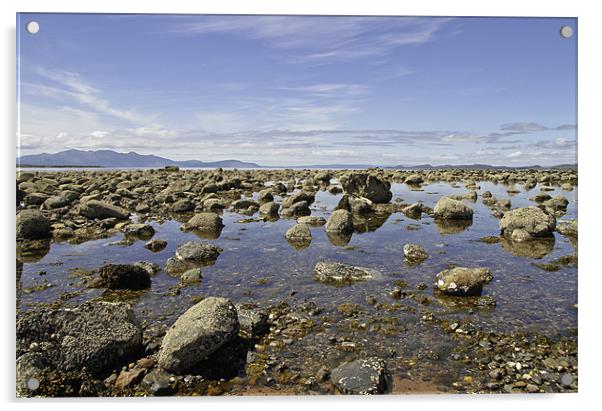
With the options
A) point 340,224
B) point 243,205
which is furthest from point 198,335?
point 243,205

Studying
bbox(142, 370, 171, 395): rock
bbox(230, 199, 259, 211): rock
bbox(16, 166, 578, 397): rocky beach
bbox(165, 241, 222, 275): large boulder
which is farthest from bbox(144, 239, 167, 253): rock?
bbox(230, 199, 259, 211): rock

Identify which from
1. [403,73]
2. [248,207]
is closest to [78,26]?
[403,73]

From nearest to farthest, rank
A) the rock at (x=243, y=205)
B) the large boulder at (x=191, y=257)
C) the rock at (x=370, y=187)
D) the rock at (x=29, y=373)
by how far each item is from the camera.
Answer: the rock at (x=29, y=373)
the large boulder at (x=191, y=257)
the rock at (x=243, y=205)
the rock at (x=370, y=187)

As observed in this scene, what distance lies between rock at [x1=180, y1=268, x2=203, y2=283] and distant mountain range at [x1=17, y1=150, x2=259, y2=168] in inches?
99.2

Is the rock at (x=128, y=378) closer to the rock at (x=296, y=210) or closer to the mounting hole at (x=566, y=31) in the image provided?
the mounting hole at (x=566, y=31)

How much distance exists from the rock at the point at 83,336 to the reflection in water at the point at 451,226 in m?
11.9

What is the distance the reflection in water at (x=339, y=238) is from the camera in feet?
44.4

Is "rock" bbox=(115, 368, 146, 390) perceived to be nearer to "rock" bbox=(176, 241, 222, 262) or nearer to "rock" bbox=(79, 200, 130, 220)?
"rock" bbox=(176, 241, 222, 262)

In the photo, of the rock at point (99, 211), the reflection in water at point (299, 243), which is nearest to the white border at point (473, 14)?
the reflection in water at point (299, 243)

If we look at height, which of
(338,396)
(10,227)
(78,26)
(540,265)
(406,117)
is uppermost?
(78,26)

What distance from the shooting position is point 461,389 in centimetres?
560

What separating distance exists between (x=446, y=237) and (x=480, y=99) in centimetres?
713

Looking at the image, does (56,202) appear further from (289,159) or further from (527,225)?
(527,225)

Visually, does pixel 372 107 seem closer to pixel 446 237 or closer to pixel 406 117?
pixel 406 117
